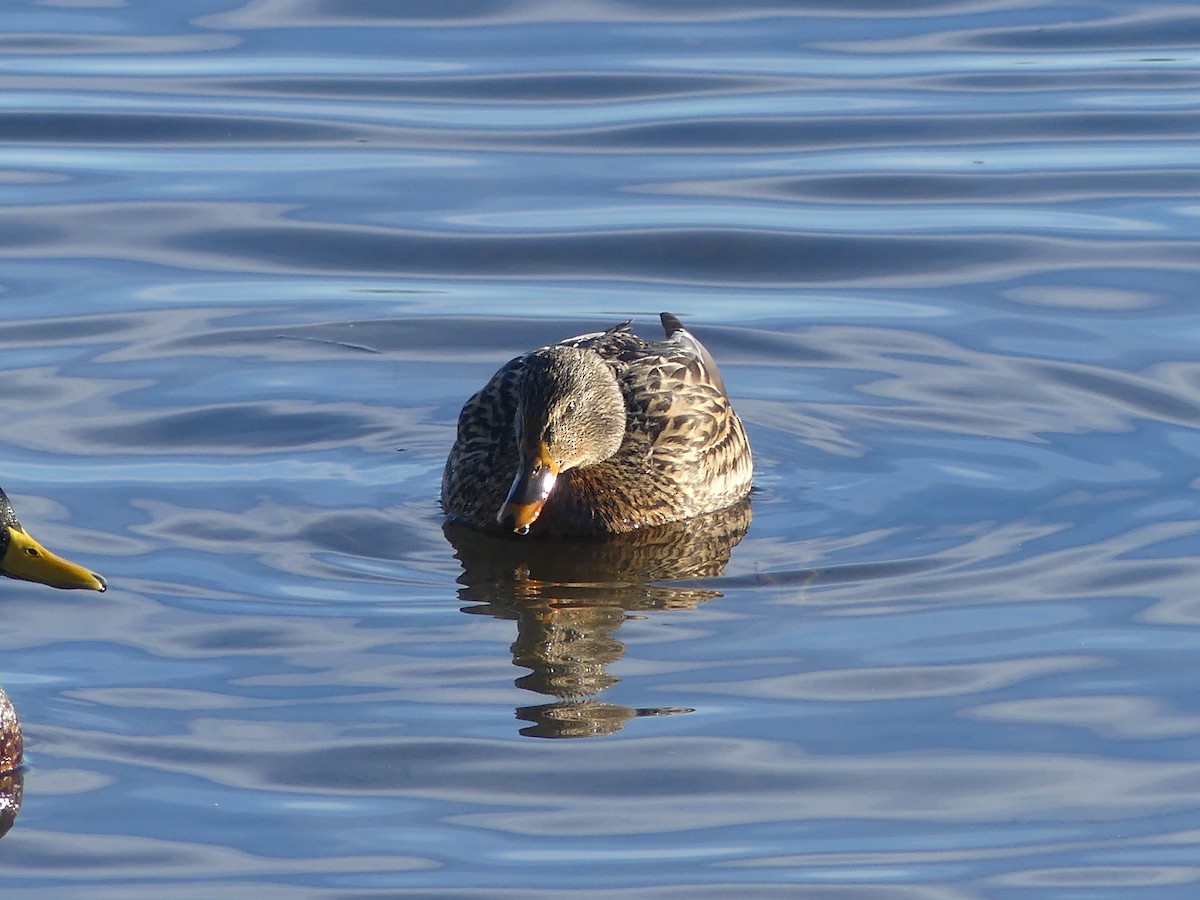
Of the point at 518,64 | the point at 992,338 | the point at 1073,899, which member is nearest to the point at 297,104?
the point at 518,64

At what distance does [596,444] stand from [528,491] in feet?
2.30

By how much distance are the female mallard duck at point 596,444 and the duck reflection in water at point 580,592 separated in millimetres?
111

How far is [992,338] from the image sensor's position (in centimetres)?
1161

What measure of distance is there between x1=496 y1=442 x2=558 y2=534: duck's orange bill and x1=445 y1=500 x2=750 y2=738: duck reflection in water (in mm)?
163

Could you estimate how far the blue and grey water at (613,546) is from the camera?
21.5 feet

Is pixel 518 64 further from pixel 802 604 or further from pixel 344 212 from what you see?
pixel 802 604

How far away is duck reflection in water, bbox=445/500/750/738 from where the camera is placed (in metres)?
7.37

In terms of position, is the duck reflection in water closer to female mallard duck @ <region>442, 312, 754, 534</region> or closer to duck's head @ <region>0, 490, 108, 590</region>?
female mallard duck @ <region>442, 312, 754, 534</region>

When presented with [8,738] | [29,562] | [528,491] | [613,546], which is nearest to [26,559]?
[29,562]

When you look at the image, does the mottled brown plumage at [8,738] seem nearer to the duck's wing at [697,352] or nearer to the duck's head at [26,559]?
the duck's head at [26,559]

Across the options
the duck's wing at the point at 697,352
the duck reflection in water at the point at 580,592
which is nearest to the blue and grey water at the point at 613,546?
the duck reflection in water at the point at 580,592

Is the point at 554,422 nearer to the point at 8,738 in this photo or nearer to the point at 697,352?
the point at 697,352

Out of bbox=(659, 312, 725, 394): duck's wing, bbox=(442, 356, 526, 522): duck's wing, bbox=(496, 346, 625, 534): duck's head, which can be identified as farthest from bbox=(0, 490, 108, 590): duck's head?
bbox=(659, 312, 725, 394): duck's wing

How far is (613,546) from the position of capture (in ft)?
31.1
